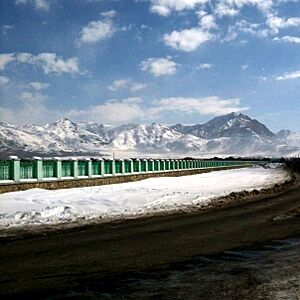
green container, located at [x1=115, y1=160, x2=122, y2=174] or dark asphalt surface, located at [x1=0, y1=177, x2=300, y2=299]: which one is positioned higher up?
green container, located at [x1=115, y1=160, x2=122, y2=174]

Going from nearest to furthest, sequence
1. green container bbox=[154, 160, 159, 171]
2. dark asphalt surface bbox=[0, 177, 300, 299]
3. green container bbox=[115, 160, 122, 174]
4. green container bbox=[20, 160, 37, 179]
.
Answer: dark asphalt surface bbox=[0, 177, 300, 299]
green container bbox=[20, 160, 37, 179]
green container bbox=[115, 160, 122, 174]
green container bbox=[154, 160, 159, 171]

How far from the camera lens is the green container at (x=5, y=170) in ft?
80.9

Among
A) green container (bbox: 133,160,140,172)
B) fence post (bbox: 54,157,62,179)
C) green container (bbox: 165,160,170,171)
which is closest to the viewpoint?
fence post (bbox: 54,157,62,179)

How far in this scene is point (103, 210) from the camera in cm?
1883

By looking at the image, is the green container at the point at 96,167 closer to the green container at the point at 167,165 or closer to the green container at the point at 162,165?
the green container at the point at 162,165

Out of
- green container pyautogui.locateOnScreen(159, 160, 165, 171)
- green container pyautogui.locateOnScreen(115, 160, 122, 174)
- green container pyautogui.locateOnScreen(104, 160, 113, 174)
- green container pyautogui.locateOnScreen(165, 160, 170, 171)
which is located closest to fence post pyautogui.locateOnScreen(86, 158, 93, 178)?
green container pyautogui.locateOnScreen(104, 160, 113, 174)

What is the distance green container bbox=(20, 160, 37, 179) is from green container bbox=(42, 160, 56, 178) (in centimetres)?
111

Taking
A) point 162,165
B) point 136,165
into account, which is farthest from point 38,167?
Answer: point 162,165

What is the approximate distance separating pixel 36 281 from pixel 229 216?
34.7 ft

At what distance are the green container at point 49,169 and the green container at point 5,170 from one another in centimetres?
374

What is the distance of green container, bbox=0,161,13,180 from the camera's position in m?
24.6

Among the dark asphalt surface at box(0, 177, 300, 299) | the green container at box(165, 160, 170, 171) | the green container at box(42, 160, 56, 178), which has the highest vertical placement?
the green container at box(42, 160, 56, 178)

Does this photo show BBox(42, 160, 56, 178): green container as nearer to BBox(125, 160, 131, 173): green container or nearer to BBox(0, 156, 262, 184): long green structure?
BBox(0, 156, 262, 184): long green structure

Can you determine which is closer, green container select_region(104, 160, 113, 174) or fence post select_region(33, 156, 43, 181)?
fence post select_region(33, 156, 43, 181)
